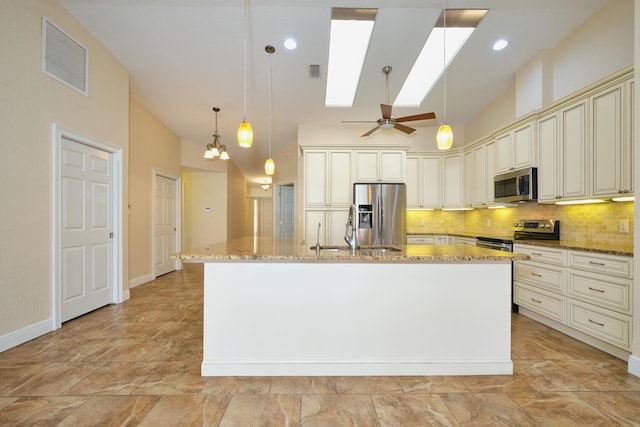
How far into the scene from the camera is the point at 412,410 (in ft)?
5.52

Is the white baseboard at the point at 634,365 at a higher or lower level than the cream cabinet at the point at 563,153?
lower

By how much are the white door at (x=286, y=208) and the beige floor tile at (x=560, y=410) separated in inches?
247

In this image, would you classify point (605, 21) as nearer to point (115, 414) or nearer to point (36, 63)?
point (115, 414)

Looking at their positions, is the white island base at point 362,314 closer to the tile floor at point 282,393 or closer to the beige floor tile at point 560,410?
the tile floor at point 282,393

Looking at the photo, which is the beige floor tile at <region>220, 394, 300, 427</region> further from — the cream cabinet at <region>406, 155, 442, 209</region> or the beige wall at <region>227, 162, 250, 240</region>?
the beige wall at <region>227, 162, 250, 240</region>

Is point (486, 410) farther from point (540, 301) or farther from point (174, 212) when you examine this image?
point (174, 212)

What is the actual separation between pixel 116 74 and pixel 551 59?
5.31 metres

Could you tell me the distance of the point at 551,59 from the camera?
3363 mm

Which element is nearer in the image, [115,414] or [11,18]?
[115,414]

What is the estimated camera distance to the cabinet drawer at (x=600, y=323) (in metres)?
2.21

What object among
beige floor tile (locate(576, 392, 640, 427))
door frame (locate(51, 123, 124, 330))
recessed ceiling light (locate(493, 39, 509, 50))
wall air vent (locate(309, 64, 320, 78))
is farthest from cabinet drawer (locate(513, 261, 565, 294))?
door frame (locate(51, 123, 124, 330))

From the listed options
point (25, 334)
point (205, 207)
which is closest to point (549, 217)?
point (25, 334)

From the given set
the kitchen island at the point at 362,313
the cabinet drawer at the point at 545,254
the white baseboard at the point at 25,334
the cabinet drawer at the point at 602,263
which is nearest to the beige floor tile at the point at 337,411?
the kitchen island at the point at 362,313

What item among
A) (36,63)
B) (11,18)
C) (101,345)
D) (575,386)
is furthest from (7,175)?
(575,386)
